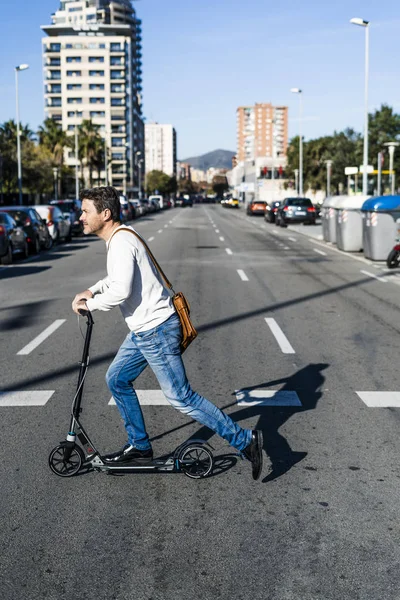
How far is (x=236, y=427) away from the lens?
489 cm

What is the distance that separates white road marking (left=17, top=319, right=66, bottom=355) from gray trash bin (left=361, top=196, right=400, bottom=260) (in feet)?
36.7

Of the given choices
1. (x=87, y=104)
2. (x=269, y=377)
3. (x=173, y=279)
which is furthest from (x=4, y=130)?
(x=87, y=104)

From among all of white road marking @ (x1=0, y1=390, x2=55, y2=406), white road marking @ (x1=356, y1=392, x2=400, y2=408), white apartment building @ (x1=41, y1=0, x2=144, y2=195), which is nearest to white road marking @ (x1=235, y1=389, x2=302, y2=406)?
white road marking @ (x1=356, y1=392, x2=400, y2=408)

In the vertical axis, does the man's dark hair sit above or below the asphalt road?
above

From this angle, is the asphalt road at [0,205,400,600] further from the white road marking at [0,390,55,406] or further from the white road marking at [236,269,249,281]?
the white road marking at [236,269,249,281]

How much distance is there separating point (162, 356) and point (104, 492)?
0.89 metres

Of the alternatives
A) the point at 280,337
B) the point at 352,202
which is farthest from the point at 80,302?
the point at 352,202

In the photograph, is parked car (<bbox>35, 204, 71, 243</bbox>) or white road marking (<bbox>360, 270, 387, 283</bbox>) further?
parked car (<bbox>35, 204, 71, 243</bbox>)

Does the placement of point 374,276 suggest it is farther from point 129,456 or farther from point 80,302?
point 80,302

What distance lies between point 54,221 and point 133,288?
86.9 ft

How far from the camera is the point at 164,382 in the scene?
4.82 metres

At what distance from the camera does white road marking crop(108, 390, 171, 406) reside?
6865 mm

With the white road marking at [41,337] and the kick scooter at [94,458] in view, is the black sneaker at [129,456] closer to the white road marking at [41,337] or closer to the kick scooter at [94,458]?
the kick scooter at [94,458]

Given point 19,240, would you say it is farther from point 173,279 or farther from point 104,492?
point 104,492
